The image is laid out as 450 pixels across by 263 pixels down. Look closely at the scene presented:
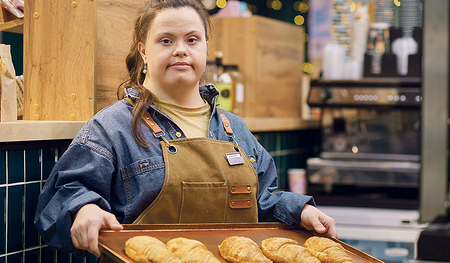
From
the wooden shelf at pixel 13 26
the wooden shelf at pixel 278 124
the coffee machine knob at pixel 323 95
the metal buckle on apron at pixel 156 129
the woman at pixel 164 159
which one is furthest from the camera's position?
the coffee machine knob at pixel 323 95

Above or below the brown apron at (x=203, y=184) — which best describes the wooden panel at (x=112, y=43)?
above

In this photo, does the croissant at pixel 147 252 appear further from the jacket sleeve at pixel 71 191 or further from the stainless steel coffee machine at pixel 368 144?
the stainless steel coffee machine at pixel 368 144

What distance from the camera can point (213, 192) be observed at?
1.35 meters

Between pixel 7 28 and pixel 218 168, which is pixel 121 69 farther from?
pixel 218 168

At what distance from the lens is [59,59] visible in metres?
1.63

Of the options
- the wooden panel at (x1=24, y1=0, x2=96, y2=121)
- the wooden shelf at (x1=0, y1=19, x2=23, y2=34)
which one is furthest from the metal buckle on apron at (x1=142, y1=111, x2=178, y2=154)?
the wooden shelf at (x1=0, y1=19, x2=23, y2=34)

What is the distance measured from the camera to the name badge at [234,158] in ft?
4.61

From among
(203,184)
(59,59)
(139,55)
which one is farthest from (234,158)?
(59,59)

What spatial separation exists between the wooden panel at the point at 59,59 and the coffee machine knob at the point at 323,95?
165 centimetres

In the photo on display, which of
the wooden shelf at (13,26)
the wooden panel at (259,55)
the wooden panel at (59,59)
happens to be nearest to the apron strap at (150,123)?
the wooden panel at (59,59)

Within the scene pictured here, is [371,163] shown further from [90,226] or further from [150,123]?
[90,226]

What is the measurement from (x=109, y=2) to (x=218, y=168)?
2.47 feet

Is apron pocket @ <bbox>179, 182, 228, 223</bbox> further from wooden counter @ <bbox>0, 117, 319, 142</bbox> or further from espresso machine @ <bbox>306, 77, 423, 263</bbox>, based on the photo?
espresso machine @ <bbox>306, 77, 423, 263</bbox>

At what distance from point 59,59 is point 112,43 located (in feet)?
0.63
